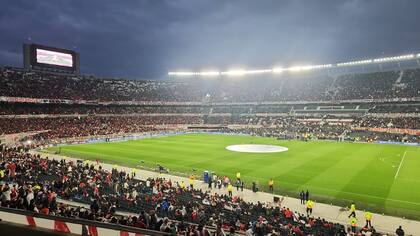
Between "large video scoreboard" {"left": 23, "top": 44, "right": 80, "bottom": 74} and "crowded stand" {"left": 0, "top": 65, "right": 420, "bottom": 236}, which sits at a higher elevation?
"large video scoreboard" {"left": 23, "top": 44, "right": 80, "bottom": 74}

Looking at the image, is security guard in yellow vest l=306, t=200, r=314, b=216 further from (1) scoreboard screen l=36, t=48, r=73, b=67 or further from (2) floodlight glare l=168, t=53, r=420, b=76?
(2) floodlight glare l=168, t=53, r=420, b=76

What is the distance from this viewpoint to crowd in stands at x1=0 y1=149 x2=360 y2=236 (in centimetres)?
1319

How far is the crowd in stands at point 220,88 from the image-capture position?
7744cm

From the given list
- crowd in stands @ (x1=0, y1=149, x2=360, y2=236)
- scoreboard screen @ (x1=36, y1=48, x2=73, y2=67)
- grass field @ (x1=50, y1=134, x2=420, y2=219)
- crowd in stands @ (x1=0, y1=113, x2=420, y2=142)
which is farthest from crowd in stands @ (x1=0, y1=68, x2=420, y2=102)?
crowd in stands @ (x1=0, y1=149, x2=360, y2=236)

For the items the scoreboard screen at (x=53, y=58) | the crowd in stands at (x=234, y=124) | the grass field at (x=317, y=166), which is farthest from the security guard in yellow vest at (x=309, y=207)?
the scoreboard screen at (x=53, y=58)

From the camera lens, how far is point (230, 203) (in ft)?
68.4

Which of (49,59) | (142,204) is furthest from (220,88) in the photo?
(142,204)

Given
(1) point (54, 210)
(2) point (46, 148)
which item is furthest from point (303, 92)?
(1) point (54, 210)

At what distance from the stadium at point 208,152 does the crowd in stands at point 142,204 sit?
108mm

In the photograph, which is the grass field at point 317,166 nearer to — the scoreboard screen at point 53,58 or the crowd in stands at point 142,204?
the crowd in stands at point 142,204

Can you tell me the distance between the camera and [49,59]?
77.2 meters

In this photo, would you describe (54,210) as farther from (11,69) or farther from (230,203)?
(11,69)

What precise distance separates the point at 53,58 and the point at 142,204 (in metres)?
70.1

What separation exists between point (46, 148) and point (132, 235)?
5020cm
